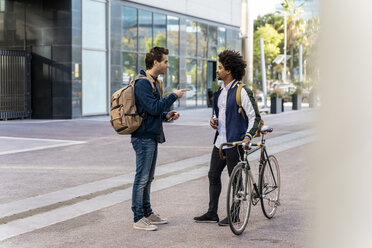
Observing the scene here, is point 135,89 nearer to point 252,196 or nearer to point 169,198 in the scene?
point 252,196

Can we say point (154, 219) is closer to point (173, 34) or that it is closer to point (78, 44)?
point (78, 44)

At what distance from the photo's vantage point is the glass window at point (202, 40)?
3306 centimetres

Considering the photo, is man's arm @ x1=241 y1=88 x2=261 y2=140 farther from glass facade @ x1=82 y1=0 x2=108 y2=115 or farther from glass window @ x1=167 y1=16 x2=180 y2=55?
glass window @ x1=167 y1=16 x2=180 y2=55

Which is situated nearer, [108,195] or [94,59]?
[108,195]

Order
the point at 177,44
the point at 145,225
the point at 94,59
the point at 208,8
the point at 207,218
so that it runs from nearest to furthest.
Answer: the point at 145,225 < the point at 207,218 < the point at 94,59 < the point at 177,44 < the point at 208,8

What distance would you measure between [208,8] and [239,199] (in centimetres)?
2938

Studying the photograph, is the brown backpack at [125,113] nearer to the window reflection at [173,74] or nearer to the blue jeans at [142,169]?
the blue jeans at [142,169]

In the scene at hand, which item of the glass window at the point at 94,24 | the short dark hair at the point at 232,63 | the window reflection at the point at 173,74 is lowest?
the short dark hair at the point at 232,63

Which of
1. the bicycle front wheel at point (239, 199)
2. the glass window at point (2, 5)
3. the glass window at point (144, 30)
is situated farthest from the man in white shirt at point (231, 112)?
the glass window at point (144, 30)

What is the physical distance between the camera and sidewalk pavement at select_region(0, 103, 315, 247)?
17.6 feet

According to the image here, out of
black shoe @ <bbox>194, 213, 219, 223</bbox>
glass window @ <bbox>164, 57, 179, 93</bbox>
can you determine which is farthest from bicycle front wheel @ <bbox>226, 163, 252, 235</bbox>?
glass window @ <bbox>164, 57, 179, 93</bbox>

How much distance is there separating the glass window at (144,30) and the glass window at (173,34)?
2.09 metres

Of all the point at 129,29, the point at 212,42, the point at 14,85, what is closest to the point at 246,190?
the point at 14,85

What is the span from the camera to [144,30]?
2736 cm
